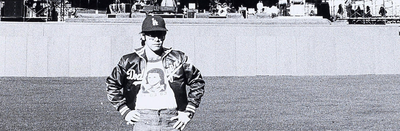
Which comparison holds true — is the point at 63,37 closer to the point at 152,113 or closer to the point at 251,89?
the point at 251,89

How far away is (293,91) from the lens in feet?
66.7

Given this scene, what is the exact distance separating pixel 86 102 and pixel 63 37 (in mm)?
9399

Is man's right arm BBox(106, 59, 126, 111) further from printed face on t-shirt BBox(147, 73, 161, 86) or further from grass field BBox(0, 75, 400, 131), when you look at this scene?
grass field BBox(0, 75, 400, 131)

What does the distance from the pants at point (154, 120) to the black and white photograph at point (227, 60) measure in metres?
6.98

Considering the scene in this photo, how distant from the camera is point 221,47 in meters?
26.5

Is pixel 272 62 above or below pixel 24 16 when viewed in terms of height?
below

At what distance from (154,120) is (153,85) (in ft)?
1.03

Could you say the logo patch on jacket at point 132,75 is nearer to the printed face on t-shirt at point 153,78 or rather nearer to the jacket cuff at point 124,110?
the printed face on t-shirt at point 153,78

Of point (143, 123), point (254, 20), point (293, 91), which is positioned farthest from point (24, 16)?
point (143, 123)

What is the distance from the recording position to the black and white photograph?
14.5 meters

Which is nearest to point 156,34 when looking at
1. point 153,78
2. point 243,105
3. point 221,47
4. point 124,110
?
point 153,78

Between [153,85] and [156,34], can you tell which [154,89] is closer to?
[153,85]

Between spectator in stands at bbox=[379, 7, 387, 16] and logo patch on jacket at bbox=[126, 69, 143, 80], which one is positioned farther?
spectator in stands at bbox=[379, 7, 387, 16]

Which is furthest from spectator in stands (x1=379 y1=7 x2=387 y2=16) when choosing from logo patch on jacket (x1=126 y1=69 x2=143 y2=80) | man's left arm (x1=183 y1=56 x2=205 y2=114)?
logo patch on jacket (x1=126 y1=69 x2=143 y2=80)
